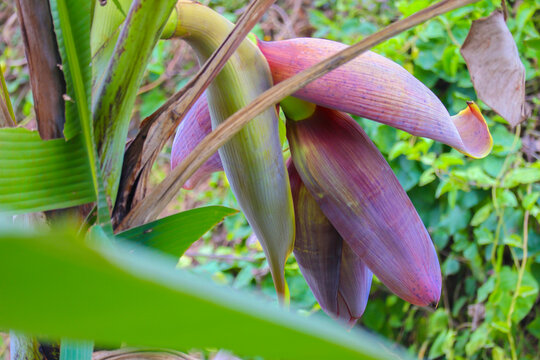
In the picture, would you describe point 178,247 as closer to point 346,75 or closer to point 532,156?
point 346,75

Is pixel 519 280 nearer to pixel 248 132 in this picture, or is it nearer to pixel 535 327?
pixel 535 327

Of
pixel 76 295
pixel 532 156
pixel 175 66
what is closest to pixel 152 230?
pixel 76 295

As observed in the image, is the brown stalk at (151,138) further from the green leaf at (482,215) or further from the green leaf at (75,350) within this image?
the green leaf at (482,215)

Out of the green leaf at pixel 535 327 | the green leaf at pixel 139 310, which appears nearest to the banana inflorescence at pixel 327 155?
the green leaf at pixel 139 310

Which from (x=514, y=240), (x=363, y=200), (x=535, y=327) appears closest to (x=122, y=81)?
(x=363, y=200)

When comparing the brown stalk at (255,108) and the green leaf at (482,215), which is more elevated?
the brown stalk at (255,108)

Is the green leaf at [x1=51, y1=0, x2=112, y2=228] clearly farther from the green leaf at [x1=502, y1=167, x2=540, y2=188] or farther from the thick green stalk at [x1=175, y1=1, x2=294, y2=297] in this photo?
the green leaf at [x1=502, y1=167, x2=540, y2=188]
